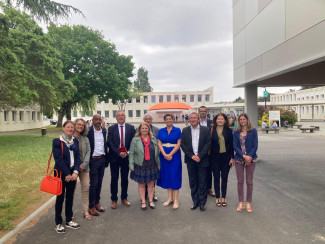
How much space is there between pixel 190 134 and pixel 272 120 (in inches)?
886

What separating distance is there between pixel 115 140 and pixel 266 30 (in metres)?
6.55

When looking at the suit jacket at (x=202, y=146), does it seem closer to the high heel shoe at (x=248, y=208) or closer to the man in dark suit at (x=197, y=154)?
the man in dark suit at (x=197, y=154)

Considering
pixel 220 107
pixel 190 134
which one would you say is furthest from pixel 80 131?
pixel 220 107

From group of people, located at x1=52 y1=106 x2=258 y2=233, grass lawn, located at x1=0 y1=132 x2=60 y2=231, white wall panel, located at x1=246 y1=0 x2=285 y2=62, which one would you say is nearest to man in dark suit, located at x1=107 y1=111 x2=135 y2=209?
group of people, located at x1=52 y1=106 x2=258 y2=233

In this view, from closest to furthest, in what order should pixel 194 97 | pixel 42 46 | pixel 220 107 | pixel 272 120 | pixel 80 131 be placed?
pixel 80 131 → pixel 42 46 → pixel 272 120 → pixel 220 107 → pixel 194 97

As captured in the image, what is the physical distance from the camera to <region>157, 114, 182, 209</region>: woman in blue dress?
5109 mm

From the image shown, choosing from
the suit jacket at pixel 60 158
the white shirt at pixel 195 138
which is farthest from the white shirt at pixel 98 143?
the white shirt at pixel 195 138

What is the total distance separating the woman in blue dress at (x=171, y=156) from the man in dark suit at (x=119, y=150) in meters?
0.71

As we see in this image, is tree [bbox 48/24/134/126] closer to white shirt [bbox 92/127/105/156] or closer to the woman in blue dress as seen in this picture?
white shirt [bbox 92/127/105/156]

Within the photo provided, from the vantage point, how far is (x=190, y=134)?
519 centimetres

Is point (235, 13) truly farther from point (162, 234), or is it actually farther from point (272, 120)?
point (272, 120)

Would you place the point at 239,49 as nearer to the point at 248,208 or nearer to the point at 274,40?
the point at 274,40

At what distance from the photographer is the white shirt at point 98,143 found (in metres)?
4.86

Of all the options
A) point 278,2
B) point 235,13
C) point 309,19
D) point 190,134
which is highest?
point 235,13
